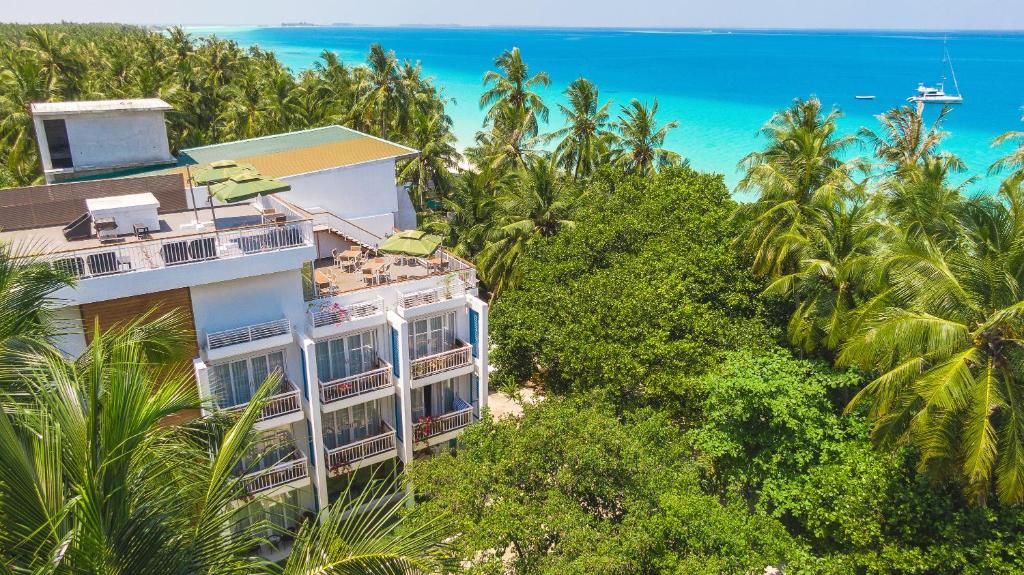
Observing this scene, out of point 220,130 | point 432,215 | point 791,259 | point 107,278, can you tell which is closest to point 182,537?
point 107,278

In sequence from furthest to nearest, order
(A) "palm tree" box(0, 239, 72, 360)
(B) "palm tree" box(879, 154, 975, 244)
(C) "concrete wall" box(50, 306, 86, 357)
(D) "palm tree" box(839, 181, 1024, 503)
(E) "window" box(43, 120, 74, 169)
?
(E) "window" box(43, 120, 74, 169) → (B) "palm tree" box(879, 154, 975, 244) → (C) "concrete wall" box(50, 306, 86, 357) → (D) "palm tree" box(839, 181, 1024, 503) → (A) "palm tree" box(0, 239, 72, 360)

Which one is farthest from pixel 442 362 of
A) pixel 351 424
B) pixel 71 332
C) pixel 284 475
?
pixel 71 332

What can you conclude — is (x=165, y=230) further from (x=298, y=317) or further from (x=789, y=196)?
(x=789, y=196)

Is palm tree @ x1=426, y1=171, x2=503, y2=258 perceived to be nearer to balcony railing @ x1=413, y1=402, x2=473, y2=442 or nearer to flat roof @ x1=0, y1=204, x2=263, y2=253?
flat roof @ x1=0, y1=204, x2=263, y2=253

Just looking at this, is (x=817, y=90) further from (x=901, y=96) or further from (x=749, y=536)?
(x=749, y=536)

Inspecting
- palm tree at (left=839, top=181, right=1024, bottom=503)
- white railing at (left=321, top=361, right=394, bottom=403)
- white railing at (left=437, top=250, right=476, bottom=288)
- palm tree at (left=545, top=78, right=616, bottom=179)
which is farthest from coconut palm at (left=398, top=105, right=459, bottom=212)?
palm tree at (left=839, top=181, right=1024, bottom=503)

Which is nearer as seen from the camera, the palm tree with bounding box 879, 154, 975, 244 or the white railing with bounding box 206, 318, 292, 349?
the palm tree with bounding box 879, 154, 975, 244
